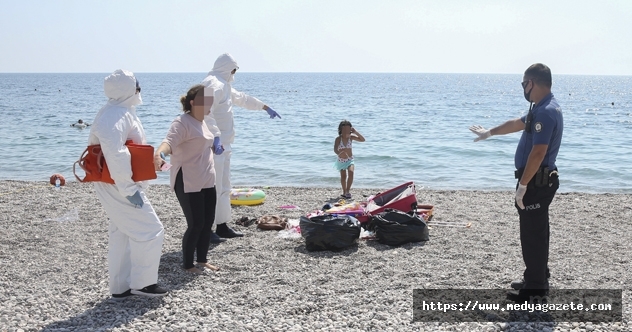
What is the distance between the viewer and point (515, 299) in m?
4.92

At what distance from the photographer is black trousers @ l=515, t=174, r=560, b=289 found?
467 centimetres

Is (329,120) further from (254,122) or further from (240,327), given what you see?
(240,327)

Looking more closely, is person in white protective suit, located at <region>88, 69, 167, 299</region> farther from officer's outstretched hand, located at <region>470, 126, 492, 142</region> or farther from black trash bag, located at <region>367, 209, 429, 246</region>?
officer's outstretched hand, located at <region>470, 126, 492, 142</region>

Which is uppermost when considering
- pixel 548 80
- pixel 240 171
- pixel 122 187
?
pixel 548 80

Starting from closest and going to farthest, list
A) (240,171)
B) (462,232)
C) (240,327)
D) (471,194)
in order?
(240,327) → (462,232) → (471,194) → (240,171)

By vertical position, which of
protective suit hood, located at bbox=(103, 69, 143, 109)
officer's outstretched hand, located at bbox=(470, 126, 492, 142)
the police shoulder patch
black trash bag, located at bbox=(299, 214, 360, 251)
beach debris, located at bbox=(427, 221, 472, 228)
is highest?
protective suit hood, located at bbox=(103, 69, 143, 109)

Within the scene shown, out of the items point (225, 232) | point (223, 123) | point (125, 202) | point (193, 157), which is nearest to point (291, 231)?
point (225, 232)

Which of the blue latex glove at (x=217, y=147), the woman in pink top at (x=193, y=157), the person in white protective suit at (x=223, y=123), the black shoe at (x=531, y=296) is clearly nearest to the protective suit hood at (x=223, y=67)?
the person in white protective suit at (x=223, y=123)

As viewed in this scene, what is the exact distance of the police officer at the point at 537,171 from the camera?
4.52 meters

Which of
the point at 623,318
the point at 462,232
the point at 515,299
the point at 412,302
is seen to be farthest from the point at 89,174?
the point at 462,232

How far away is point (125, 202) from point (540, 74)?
3.40 m

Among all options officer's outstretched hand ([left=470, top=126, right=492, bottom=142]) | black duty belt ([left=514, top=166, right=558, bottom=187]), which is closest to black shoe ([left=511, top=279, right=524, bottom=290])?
black duty belt ([left=514, top=166, right=558, bottom=187])

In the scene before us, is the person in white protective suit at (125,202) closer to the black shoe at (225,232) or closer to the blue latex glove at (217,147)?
the blue latex glove at (217,147)

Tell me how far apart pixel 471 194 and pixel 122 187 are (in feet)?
25.0
